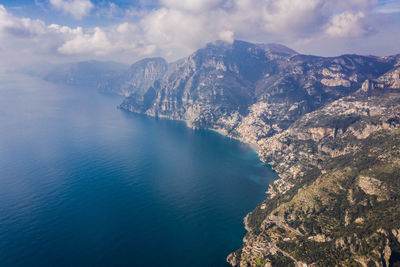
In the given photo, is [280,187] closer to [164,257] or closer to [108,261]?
[164,257]

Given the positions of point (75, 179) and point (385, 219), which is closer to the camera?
point (385, 219)

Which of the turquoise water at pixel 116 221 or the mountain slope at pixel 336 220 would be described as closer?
the mountain slope at pixel 336 220

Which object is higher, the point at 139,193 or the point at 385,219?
the point at 385,219

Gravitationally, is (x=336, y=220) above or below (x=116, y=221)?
above

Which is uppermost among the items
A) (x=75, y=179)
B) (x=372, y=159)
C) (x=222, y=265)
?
(x=372, y=159)

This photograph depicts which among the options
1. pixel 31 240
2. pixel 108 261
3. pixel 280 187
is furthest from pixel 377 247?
pixel 31 240

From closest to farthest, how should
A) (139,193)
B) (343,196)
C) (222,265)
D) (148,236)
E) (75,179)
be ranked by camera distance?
1. (222,265)
2. (148,236)
3. (343,196)
4. (139,193)
5. (75,179)

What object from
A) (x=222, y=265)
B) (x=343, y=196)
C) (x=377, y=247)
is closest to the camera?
(x=377, y=247)

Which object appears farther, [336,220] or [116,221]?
[116,221]

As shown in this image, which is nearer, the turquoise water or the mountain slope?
the mountain slope

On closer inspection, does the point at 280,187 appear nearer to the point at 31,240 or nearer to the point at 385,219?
the point at 385,219
